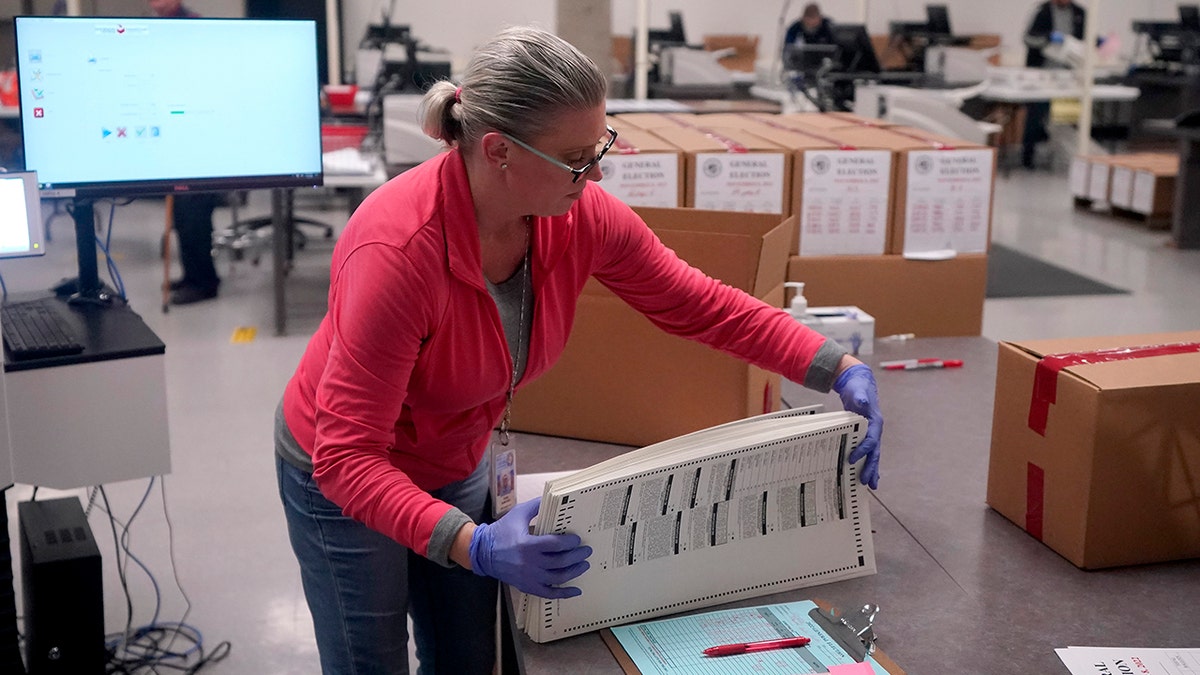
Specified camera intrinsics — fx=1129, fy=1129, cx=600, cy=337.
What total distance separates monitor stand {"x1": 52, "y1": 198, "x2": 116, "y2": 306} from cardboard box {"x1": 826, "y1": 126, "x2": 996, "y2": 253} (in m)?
1.63

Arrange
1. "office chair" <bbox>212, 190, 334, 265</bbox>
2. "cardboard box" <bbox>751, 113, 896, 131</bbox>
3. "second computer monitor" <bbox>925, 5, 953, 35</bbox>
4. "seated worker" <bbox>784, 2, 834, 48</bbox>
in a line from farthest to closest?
"second computer monitor" <bbox>925, 5, 953, 35</bbox>, "seated worker" <bbox>784, 2, 834, 48</bbox>, "office chair" <bbox>212, 190, 334, 265</bbox>, "cardboard box" <bbox>751, 113, 896, 131</bbox>

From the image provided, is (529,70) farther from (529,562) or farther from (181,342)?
(181,342)

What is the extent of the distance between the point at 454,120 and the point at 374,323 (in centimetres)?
28

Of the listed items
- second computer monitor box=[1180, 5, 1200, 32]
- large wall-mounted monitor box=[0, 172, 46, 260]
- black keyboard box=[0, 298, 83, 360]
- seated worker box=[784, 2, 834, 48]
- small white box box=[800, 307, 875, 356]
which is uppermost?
second computer monitor box=[1180, 5, 1200, 32]

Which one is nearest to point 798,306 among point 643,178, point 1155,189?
point 643,178

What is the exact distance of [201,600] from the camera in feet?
8.53

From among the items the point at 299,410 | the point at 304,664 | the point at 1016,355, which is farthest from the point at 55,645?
the point at 1016,355

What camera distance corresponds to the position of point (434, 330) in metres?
1.26

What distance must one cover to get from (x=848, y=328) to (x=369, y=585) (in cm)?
122

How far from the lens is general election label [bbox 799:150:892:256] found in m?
2.39

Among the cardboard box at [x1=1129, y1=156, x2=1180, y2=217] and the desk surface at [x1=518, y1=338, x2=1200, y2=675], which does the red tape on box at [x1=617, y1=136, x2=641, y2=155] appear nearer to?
the desk surface at [x1=518, y1=338, x2=1200, y2=675]

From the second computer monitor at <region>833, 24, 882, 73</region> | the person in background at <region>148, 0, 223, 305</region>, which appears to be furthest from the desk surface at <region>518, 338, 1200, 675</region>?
the second computer monitor at <region>833, 24, 882, 73</region>

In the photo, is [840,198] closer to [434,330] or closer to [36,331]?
[434,330]

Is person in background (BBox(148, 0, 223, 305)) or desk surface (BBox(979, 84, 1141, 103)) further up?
desk surface (BBox(979, 84, 1141, 103))
